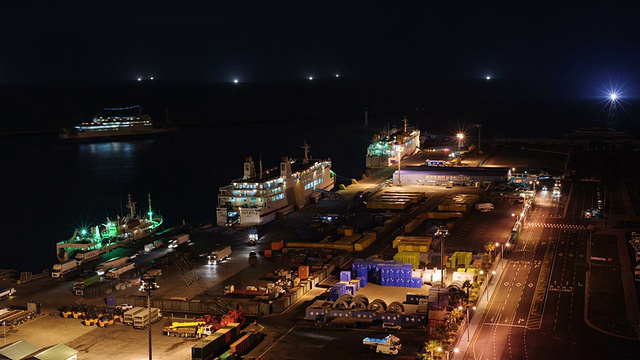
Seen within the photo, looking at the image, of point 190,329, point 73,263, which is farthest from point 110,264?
point 190,329

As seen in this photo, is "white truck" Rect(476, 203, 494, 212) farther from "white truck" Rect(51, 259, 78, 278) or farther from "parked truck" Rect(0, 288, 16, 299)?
"parked truck" Rect(0, 288, 16, 299)

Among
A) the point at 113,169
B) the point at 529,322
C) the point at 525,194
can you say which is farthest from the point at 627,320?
the point at 113,169

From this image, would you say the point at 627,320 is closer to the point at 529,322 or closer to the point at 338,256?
the point at 529,322

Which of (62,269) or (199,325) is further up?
(62,269)

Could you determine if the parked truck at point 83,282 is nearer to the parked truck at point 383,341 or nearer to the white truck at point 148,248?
the white truck at point 148,248

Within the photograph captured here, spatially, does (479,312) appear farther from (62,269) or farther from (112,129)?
(112,129)

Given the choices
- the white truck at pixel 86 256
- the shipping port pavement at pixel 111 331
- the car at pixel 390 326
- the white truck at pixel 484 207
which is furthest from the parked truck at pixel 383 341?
the white truck at pixel 484 207
